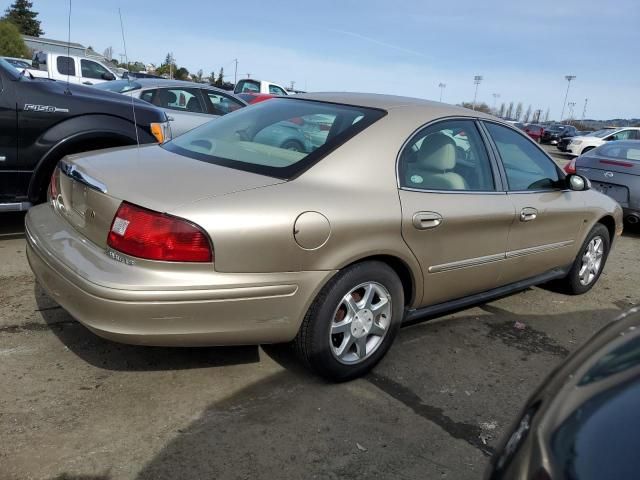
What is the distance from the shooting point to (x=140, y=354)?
3260 millimetres

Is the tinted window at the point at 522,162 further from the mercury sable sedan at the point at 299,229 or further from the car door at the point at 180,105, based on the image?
the car door at the point at 180,105

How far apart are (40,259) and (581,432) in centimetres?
267

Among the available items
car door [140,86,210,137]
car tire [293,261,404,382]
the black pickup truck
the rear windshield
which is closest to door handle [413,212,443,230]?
car tire [293,261,404,382]

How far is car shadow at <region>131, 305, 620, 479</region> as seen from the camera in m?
2.44

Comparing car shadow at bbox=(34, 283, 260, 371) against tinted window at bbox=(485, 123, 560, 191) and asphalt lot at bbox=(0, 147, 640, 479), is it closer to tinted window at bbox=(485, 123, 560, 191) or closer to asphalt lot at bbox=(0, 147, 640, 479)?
asphalt lot at bbox=(0, 147, 640, 479)

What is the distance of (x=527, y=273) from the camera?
4.20 meters

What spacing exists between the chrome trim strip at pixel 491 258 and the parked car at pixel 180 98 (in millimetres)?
5608

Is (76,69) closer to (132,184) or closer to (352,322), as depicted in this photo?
(132,184)

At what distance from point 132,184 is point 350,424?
155cm

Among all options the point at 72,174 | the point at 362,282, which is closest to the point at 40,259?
the point at 72,174

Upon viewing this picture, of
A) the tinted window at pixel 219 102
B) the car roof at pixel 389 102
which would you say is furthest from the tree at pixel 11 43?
the car roof at pixel 389 102

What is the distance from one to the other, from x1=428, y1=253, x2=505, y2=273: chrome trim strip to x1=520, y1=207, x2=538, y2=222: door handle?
31cm

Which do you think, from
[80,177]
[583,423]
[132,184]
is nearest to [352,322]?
[132,184]

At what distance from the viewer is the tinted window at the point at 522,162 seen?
155 inches
